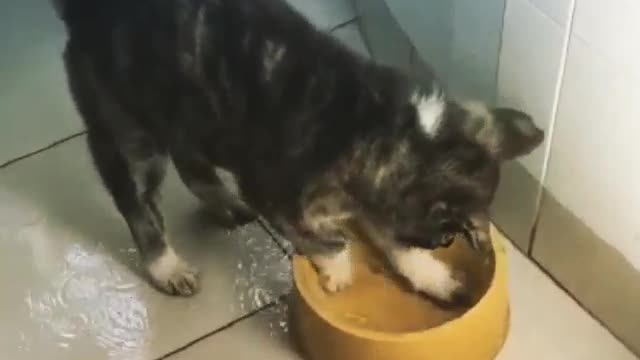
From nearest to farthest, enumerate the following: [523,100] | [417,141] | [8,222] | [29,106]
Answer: [417,141] → [523,100] → [8,222] → [29,106]

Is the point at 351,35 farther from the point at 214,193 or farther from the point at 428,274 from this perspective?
the point at 428,274

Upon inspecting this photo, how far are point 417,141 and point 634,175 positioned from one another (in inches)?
13.6

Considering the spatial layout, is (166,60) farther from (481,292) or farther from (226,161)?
(481,292)

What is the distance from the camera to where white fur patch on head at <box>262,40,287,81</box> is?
4.43 feet

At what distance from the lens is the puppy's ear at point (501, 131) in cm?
131

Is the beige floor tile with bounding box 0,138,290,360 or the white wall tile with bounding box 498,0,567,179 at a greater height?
the white wall tile with bounding box 498,0,567,179

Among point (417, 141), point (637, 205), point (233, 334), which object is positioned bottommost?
point (233, 334)

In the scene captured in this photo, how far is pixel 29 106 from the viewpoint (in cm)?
202

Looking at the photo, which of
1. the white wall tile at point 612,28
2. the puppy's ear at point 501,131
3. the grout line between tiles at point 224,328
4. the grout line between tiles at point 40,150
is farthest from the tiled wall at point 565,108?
the grout line between tiles at point 40,150

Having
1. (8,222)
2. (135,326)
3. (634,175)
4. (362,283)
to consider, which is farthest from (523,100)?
(8,222)

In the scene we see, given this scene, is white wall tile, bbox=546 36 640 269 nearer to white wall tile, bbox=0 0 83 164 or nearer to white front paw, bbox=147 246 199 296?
white front paw, bbox=147 246 199 296

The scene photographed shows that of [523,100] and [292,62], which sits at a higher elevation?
[292,62]

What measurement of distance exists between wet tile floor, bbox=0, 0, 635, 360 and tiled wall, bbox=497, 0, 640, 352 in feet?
0.20

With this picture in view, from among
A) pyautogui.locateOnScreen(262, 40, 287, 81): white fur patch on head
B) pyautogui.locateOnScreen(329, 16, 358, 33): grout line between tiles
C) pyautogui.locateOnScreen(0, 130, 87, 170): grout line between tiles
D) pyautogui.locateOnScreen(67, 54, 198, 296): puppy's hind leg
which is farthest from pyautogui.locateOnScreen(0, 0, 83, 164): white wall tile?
pyautogui.locateOnScreen(262, 40, 287, 81): white fur patch on head
